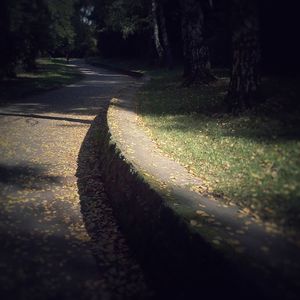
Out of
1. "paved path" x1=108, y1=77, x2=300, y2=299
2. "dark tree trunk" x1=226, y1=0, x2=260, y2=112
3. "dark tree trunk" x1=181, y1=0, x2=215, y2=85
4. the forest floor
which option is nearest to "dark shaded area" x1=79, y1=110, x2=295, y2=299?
"paved path" x1=108, y1=77, x2=300, y2=299

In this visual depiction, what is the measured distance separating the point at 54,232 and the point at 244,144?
4162mm

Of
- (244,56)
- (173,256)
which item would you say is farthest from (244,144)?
(173,256)

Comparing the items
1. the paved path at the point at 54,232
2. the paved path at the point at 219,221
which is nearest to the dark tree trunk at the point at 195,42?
the paved path at the point at 54,232

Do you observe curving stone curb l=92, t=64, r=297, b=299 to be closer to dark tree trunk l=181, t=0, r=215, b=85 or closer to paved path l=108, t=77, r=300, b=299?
paved path l=108, t=77, r=300, b=299

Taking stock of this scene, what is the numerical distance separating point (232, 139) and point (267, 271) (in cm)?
501

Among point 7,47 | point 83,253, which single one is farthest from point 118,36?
point 83,253

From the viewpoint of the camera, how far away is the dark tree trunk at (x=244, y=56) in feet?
33.8

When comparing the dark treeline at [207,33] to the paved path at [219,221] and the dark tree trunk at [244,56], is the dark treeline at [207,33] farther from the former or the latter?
the paved path at [219,221]

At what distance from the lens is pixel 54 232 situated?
6211 mm

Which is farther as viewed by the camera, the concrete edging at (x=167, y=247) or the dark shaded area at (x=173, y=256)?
the concrete edging at (x=167, y=247)

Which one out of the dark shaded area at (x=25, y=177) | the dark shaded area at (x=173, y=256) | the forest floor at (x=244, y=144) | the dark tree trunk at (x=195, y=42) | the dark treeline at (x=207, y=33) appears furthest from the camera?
the dark tree trunk at (x=195, y=42)

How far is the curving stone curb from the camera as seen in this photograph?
3.64m

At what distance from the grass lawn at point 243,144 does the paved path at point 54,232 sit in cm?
186

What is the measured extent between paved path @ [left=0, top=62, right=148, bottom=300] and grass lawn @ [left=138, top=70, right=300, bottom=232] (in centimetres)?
186
